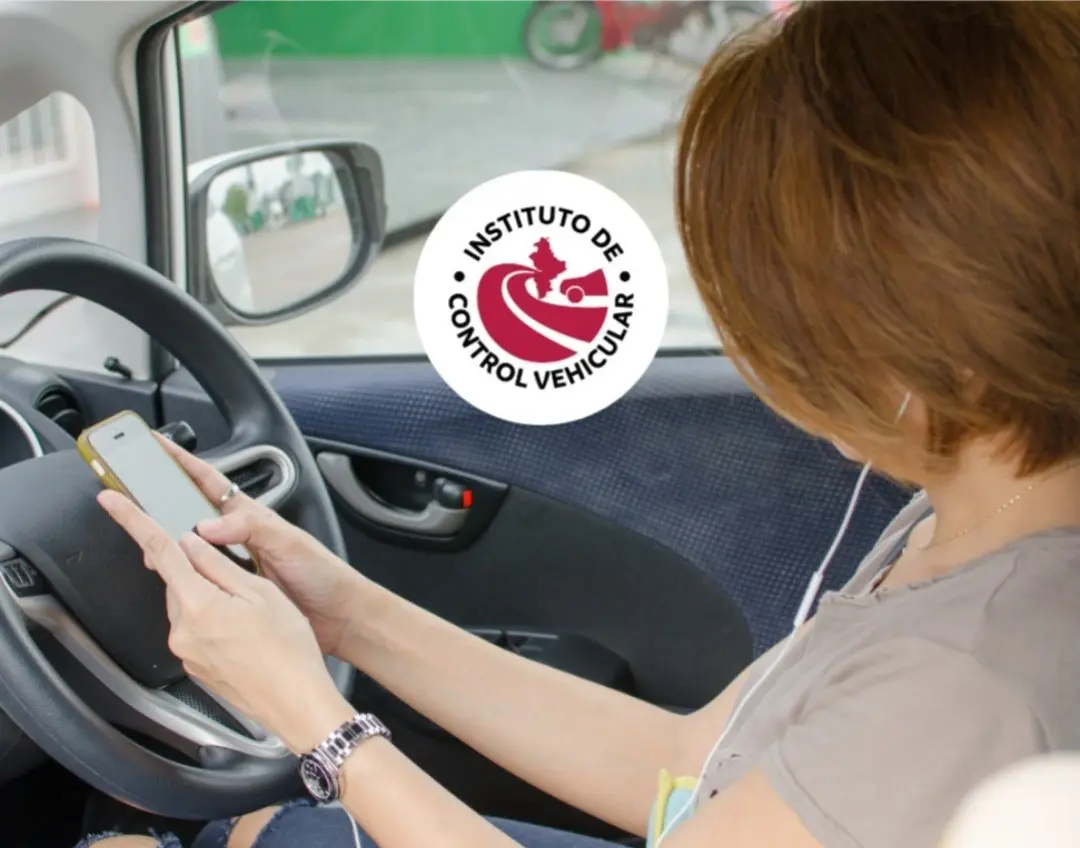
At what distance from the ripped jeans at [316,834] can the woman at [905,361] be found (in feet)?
0.87

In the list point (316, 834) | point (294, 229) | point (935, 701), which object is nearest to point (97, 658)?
point (316, 834)

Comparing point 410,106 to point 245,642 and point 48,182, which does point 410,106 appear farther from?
point 245,642

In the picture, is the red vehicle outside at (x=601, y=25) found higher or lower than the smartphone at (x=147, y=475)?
higher

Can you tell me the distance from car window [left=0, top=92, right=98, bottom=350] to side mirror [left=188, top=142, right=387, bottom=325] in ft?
0.76

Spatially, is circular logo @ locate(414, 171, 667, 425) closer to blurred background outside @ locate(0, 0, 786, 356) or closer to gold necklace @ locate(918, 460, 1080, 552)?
blurred background outside @ locate(0, 0, 786, 356)

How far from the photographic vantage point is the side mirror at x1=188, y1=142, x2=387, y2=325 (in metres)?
1.69

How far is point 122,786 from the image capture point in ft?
2.85

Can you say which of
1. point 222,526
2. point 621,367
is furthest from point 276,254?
point 222,526

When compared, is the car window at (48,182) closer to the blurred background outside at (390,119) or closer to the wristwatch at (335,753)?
the blurred background outside at (390,119)

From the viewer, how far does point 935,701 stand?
65 cm

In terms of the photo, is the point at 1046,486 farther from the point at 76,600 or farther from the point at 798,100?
the point at 76,600

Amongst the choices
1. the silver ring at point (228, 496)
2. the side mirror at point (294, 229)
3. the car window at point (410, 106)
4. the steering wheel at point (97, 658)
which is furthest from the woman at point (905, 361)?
the side mirror at point (294, 229)

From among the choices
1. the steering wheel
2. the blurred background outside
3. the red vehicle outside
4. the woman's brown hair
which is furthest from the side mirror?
the woman's brown hair

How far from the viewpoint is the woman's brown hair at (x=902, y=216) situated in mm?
656
